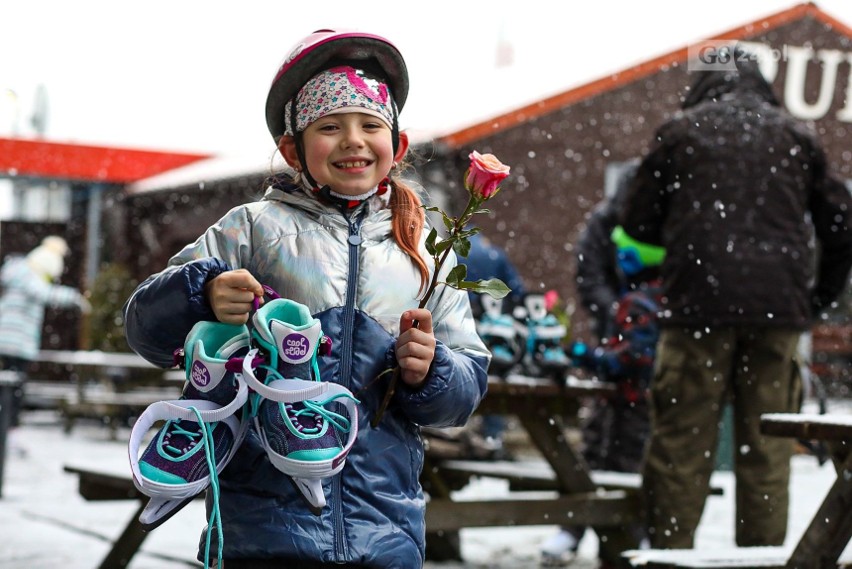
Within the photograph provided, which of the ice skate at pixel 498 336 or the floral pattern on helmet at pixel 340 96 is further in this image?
the ice skate at pixel 498 336

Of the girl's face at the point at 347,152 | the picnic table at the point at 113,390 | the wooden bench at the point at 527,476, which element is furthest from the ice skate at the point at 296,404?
the picnic table at the point at 113,390

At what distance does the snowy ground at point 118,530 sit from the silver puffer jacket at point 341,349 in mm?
2556

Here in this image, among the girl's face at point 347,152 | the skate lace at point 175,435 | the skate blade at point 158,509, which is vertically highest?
the girl's face at point 347,152

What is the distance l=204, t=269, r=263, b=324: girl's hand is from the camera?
7.29ft

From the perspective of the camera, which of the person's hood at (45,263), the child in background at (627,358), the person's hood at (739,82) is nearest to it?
the person's hood at (739,82)

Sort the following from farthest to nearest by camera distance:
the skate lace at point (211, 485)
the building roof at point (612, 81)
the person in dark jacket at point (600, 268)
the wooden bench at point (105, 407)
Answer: the building roof at point (612, 81) → the wooden bench at point (105, 407) → the person in dark jacket at point (600, 268) → the skate lace at point (211, 485)

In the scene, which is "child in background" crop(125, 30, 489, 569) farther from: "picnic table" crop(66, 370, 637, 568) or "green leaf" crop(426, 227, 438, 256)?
"picnic table" crop(66, 370, 637, 568)

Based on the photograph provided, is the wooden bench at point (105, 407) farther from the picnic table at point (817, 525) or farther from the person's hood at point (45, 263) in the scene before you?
the picnic table at point (817, 525)

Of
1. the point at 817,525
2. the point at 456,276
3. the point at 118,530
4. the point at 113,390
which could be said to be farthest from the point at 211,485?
the point at 113,390

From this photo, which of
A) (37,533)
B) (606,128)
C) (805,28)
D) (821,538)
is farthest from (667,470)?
(805,28)

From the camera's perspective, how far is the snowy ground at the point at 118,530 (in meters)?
5.54

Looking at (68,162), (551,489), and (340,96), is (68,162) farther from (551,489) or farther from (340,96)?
(340,96)

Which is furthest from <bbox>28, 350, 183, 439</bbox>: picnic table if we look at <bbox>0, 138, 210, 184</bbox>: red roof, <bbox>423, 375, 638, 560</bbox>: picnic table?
<bbox>423, 375, 638, 560</bbox>: picnic table

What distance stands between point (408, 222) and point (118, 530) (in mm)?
4408
